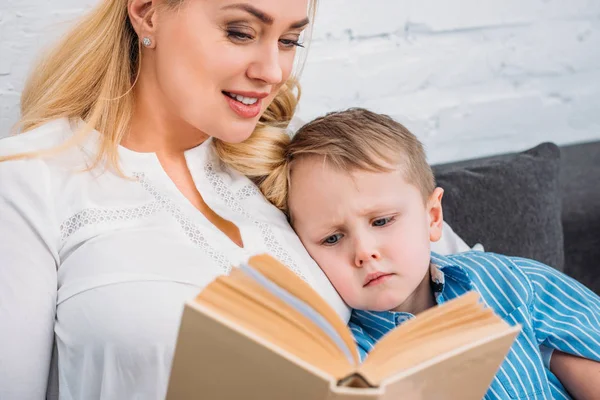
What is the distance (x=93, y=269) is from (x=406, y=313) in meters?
0.51

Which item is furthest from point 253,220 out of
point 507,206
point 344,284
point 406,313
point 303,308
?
point 507,206

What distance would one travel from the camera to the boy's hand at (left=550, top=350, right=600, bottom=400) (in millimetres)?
1398

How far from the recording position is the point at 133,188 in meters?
1.34

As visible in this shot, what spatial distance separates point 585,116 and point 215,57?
1.57 metres

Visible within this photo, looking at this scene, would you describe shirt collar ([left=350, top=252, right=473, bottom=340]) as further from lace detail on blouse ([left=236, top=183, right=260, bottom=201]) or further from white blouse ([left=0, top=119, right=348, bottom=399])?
→ lace detail on blouse ([left=236, top=183, right=260, bottom=201])

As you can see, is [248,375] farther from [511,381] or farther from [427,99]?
[427,99]

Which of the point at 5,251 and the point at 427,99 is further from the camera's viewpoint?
the point at 427,99

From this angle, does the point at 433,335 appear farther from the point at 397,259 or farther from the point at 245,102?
the point at 245,102

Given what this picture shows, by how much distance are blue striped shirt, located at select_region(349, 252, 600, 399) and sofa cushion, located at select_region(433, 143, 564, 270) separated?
0.90 ft

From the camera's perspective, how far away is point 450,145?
7.70 ft

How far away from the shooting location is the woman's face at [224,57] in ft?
4.30

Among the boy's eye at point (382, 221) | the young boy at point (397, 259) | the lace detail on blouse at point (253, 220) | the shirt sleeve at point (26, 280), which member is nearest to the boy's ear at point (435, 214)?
the young boy at point (397, 259)

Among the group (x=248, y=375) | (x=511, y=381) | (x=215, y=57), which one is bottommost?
(x=511, y=381)

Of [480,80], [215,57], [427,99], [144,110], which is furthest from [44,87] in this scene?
[480,80]
